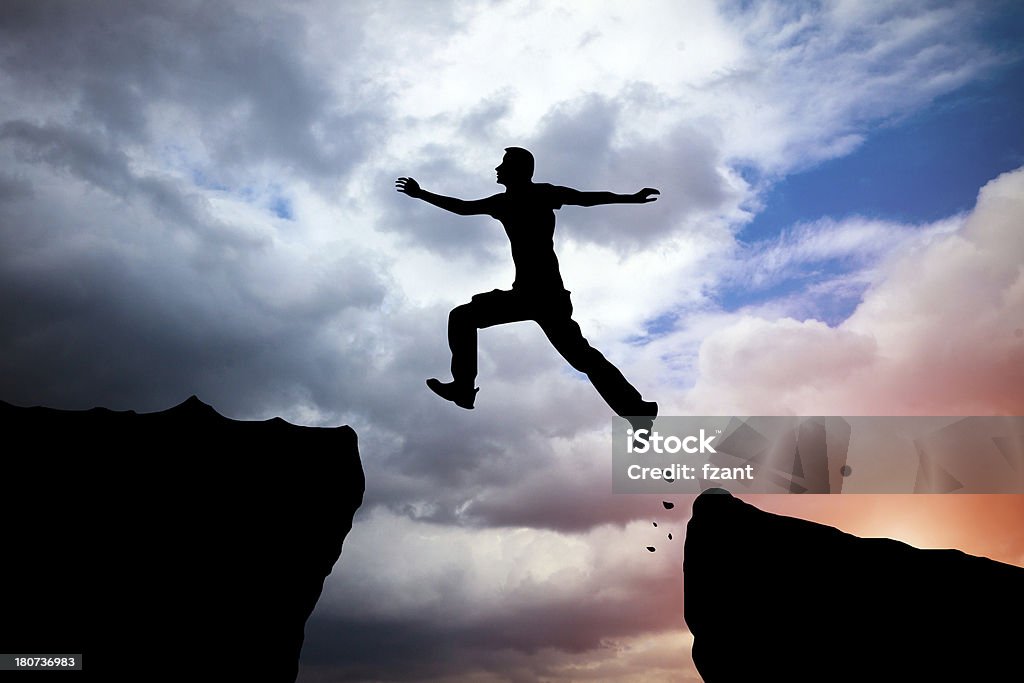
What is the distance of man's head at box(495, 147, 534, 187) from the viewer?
8812mm

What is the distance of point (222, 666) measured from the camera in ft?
23.4

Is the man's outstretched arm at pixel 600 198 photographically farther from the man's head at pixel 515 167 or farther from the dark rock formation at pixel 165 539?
the dark rock formation at pixel 165 539

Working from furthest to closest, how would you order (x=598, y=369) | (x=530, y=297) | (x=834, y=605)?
(x=598, y=369) → (x=530, y=297) → (x=834, y=605)

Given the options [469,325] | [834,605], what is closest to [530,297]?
[469,325]

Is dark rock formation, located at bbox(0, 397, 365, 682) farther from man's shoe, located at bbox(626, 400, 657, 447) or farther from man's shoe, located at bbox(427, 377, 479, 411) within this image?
man's shoe, located at bbox(626, 400, 657, 447)

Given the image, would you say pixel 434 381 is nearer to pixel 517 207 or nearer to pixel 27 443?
pixel 517 207

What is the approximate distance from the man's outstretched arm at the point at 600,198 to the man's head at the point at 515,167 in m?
0.47

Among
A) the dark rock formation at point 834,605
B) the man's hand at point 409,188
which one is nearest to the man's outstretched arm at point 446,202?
the man's hand at point 409,188

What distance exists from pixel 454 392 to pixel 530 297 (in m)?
1.40

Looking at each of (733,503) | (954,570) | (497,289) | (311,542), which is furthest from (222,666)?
(954,570)

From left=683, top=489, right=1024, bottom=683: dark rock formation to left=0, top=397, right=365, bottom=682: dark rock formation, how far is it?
4.20 metres

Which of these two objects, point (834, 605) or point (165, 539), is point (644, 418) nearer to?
point (834, 605)

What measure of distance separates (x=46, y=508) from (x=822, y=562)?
7.28 m

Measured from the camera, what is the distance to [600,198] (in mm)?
8680
